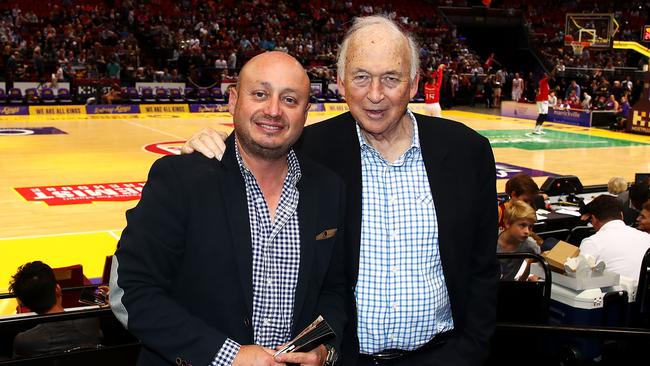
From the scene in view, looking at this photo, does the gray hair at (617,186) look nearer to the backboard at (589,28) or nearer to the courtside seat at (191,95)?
the backboard at (589,28)

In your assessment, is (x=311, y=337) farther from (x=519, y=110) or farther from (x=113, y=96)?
(x=519, y=110)

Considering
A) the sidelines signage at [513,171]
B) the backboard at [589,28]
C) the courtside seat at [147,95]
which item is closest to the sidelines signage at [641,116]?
the backboard at [589,28]

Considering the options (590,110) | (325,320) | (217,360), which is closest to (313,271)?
(325,320)

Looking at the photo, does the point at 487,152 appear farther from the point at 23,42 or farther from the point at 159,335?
the point at 23,42

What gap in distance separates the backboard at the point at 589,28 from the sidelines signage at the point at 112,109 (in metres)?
15.5

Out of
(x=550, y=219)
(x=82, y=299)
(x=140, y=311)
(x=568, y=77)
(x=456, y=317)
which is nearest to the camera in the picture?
(x=140, y=311)

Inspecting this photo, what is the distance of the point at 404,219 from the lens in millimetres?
2555

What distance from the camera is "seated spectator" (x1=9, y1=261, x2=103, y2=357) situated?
3643mm

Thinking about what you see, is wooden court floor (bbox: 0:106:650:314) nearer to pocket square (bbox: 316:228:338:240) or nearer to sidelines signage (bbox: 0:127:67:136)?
sidelines signage (bbox: 0:127:67:136)

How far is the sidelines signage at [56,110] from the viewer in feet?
73.4

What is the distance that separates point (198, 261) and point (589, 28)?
28.3 m

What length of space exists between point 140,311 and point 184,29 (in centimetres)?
2968

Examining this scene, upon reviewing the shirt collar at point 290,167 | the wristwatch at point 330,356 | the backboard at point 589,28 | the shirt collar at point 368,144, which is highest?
the backboard at point 589,28

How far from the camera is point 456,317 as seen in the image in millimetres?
2689
